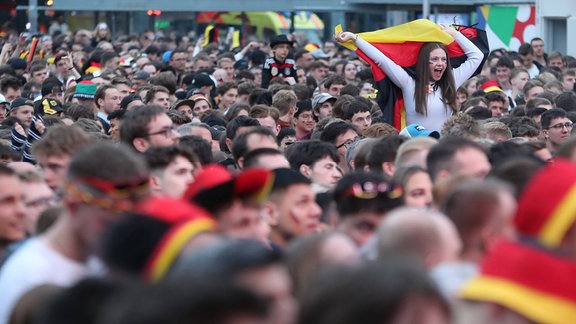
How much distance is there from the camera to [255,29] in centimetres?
4225

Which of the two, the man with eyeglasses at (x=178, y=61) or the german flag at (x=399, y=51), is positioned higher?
the german flag at (x=399, y=51)

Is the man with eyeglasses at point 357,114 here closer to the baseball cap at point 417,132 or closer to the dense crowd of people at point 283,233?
the baseball cap at point 417,132

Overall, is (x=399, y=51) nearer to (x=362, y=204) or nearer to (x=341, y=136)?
(x=341, y=136)

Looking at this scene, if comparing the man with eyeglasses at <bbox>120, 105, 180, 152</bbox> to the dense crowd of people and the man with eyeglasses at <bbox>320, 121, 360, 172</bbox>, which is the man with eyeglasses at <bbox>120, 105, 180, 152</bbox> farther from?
the man with eyeglasses at <bbox>320, 121, 360, 172</bbox>

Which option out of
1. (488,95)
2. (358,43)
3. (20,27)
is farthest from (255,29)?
(358,43)

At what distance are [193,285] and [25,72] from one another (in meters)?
20.3

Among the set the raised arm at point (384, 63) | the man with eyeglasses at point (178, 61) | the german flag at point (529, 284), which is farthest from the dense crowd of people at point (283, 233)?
the man with eyeglasses at point (178, 61)

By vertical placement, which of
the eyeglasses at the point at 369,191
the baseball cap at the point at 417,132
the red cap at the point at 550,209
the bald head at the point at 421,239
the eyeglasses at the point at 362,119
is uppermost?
the red cap at the point at 550,209

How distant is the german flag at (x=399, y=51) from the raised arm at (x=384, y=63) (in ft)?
0.25

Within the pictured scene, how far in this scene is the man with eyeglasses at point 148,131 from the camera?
778cm

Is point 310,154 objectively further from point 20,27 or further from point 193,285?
point 20,27

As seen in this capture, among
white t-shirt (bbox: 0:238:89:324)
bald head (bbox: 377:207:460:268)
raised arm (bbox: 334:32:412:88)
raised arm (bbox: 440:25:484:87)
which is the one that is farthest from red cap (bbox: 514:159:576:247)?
raised arm (bbox: 440:25:484:87)

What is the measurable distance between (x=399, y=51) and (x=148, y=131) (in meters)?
4.07

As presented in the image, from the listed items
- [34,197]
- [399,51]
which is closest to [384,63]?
[399,51]
